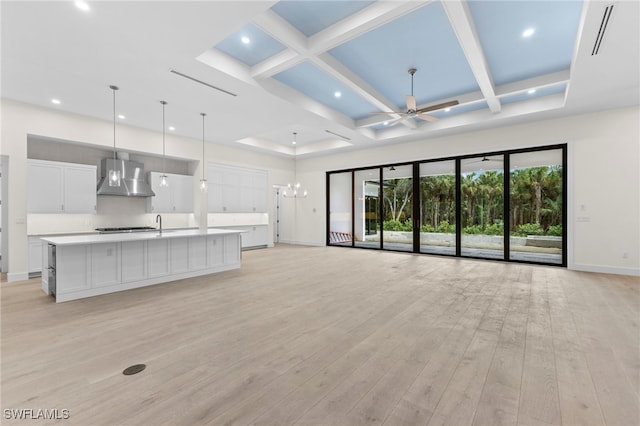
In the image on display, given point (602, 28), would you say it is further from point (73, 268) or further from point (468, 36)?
point (73, 268)

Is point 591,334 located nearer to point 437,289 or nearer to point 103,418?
point 437,289

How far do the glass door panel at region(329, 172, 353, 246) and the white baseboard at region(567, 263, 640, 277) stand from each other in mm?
5923

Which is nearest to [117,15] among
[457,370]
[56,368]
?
[56,368]

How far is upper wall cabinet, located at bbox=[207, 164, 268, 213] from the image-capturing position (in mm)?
8523

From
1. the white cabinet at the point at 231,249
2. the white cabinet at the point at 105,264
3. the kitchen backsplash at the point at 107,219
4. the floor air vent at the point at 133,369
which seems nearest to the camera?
the floor air vent at the point at 133,369

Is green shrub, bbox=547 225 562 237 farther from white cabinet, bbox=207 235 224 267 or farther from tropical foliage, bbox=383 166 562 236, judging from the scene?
white cabinet, bbox=207 235 224 267

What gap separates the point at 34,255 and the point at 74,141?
97.6 inches

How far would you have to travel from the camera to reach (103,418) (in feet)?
5.47

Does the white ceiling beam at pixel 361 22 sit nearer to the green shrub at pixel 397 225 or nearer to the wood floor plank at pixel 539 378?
the wood floor plank at pixel 539 378

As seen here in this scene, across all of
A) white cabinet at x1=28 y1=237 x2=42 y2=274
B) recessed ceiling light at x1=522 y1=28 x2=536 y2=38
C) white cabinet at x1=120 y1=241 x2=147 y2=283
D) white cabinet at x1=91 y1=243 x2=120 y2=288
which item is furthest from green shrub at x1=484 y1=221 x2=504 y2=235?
white cabinet at x1=28 y1=237 x2=42 y2=274

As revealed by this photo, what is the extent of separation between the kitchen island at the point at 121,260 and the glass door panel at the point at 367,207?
5237 millimetres

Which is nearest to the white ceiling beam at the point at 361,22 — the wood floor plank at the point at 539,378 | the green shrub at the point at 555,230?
the wood floor plank at the point at 539,378

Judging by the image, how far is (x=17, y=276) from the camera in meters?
5.11

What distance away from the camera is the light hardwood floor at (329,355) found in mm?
1750
